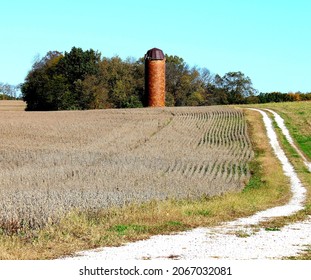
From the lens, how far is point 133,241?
42.9 feet

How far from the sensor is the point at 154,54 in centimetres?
8719

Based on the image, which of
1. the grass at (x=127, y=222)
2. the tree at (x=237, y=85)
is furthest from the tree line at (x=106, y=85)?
the grass at (x=127, y=222)

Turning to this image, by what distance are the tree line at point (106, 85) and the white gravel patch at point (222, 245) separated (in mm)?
78859

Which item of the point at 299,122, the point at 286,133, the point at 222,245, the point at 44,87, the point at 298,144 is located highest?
the point at 44,87

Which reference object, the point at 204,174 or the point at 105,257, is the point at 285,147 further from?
the point at 105,257

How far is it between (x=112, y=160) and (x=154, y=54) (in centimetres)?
5554

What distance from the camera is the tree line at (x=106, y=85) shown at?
3989 inches

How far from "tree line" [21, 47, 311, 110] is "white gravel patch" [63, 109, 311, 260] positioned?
7886 cm

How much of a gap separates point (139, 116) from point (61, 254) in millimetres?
53018

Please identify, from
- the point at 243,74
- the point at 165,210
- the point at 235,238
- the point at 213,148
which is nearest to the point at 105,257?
the point at 235,238

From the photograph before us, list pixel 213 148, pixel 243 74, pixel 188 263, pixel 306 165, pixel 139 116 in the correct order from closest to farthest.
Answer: pixel 188 263, pixel 306 165, pixel 213 148, pixel 139 116, pixel 243 74

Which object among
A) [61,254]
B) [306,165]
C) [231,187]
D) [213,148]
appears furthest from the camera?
[213,148]

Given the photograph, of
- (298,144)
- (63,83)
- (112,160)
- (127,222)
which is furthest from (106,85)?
(127,222)

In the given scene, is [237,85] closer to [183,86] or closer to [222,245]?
[183,86]
